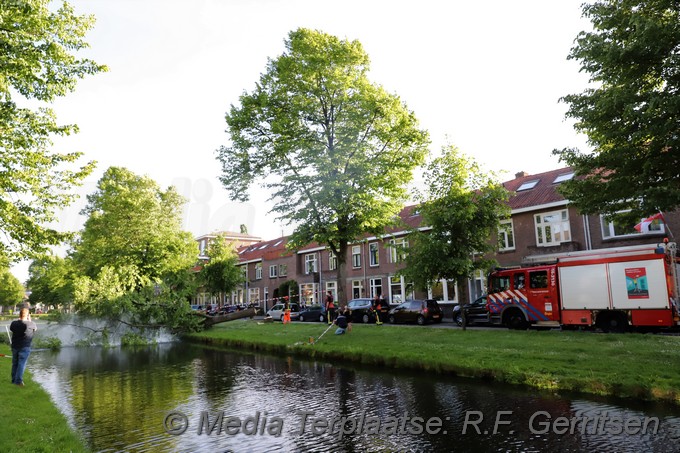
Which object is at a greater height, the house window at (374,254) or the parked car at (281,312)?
the house window at (374,254)

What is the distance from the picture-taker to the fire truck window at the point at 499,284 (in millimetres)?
20506

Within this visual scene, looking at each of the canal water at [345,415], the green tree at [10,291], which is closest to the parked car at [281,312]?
the canal water at [345,415]

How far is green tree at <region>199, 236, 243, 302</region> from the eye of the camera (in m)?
42.1

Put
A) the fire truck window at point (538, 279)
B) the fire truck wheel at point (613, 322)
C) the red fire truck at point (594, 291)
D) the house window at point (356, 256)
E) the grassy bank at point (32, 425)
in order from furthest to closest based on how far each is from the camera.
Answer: the house window at point (356, 256) → the fire truck window at point (538, 279) → the fire truck wheel at point (613, 322) → the red fire truck at point (594, 291) → the grassy bank at point (32, 425)

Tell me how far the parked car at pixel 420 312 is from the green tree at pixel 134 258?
41.8 ft

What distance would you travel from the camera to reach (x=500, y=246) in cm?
2636

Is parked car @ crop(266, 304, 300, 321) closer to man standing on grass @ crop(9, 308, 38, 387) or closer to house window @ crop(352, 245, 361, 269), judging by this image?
house window @ crop(352, 245, 361, 269)

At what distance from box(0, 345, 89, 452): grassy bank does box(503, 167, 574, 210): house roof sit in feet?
81.3

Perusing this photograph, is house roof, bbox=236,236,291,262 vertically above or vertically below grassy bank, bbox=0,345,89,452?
above

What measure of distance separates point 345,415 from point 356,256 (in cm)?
3077

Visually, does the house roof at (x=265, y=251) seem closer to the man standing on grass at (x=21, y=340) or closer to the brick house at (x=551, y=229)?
the brick house at (x=551, y=229)

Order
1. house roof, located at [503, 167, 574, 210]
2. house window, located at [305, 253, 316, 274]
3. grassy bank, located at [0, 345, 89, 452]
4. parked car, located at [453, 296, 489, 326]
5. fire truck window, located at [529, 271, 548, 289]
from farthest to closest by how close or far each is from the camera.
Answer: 1. house window, located at [305, 253, 316, 274]
2. house roof, located at [503, 167, 574, 210]
3. parked car, located at [453, 296, 489, 326]
4. fire truck window, located at [529, 271, 548, 289]
5. grassy bank, located at [0, 345, 89, 452]

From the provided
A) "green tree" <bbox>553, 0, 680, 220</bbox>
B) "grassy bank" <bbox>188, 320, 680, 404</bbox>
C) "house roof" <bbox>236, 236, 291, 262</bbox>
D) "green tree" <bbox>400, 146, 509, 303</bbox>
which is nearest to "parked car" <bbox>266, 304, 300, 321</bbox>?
"house roof" <bbox>236, 236, 291, 262</bbox>

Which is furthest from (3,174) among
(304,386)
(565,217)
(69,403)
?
(565,217)
